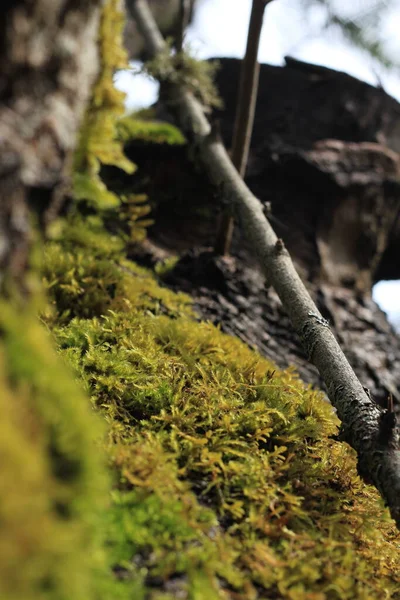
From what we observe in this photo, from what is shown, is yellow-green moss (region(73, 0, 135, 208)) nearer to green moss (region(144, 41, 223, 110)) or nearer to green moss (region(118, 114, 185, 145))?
green moss (region(118, 114, 185, 145))

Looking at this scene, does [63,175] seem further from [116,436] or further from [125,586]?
[125,586]

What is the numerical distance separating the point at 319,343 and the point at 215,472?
1125 mm

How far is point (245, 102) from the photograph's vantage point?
4742mm

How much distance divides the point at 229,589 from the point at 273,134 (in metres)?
6.20

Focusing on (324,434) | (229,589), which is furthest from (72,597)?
(324,434)

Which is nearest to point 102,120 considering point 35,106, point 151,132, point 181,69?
point 35,106

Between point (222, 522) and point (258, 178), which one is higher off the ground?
point (258, 178)

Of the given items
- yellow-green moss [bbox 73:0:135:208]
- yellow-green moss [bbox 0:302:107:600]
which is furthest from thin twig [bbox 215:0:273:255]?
yellow-green moss [bbox 0:302:107:600]

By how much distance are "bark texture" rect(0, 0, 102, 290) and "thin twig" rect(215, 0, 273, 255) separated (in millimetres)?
3145

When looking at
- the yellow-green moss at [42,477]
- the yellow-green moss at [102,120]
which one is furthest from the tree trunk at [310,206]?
the yellow-green moss at [42,477]

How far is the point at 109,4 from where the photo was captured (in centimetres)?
180

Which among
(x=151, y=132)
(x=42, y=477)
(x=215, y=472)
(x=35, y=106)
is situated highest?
(x=151, y=132)

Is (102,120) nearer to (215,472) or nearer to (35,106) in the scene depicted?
(35,106)

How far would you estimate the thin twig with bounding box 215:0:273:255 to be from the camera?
4.46 meters
